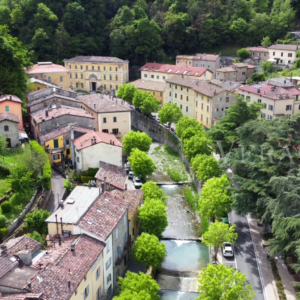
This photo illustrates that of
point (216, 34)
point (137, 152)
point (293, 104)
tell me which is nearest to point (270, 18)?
point (216, 34)

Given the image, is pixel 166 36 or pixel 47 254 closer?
pixel 47 254

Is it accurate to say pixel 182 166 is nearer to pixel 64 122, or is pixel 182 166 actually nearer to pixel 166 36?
pixel 64 122

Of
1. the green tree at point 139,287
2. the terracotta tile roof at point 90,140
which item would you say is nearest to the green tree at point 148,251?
the green tree at point 139,287

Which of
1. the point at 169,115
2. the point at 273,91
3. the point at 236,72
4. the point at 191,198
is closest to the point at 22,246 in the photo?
the point at 191,198

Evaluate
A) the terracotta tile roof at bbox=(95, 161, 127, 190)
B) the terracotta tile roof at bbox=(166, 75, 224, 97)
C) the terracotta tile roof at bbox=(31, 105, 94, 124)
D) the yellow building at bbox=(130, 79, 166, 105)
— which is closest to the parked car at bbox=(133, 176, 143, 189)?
the terracotta tile roof at bbox=(95, 161, 127, 190)

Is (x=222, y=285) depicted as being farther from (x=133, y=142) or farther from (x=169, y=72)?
(x=169, y=72)

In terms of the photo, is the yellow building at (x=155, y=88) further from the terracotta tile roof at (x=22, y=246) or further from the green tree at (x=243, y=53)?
the terracotta tile roof at (x=22, y=246)
